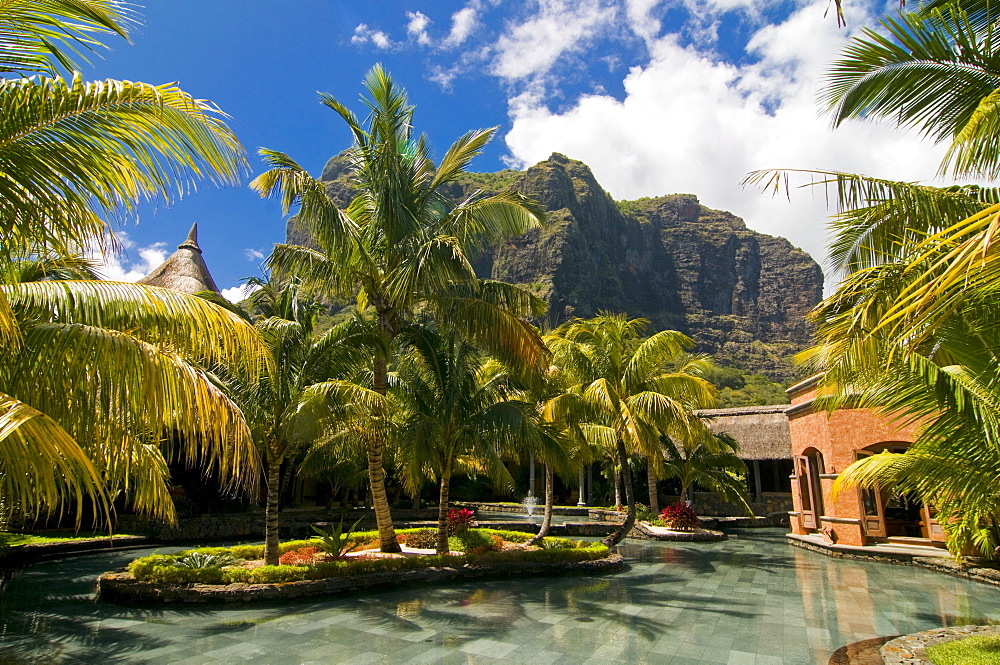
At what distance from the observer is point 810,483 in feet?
49.9

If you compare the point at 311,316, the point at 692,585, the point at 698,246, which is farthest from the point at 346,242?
the point at 698,246

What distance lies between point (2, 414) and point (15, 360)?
1035 millimetres

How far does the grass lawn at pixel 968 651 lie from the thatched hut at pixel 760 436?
17.9 m

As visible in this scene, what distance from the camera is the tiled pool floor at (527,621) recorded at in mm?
5867

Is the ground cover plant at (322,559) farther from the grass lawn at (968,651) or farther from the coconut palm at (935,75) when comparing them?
the coconut palm at (935,75)

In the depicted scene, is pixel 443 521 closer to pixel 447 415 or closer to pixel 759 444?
pixel 447 415

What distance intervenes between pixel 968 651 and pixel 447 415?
7498mm

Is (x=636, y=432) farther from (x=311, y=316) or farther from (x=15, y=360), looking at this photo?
(x=15, y=360)

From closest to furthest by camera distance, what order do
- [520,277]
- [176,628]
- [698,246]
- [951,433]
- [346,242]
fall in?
1. [951,433]
2. [176,628]
3. [346,242]
4. [520,277]
5. [698,246]

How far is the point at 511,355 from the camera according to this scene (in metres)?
9.67

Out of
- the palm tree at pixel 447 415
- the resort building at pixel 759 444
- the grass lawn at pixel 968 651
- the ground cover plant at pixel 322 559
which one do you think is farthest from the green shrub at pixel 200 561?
the resort building at pixel 759 444

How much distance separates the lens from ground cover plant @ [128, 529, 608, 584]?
8.58 meters

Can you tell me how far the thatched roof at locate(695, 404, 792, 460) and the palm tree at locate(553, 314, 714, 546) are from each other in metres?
8.75

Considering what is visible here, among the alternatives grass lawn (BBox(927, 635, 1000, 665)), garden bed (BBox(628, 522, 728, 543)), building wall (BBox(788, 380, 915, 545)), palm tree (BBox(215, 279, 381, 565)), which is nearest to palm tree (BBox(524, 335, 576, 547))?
palm tree (BBox(215, 279, 381, 565))
